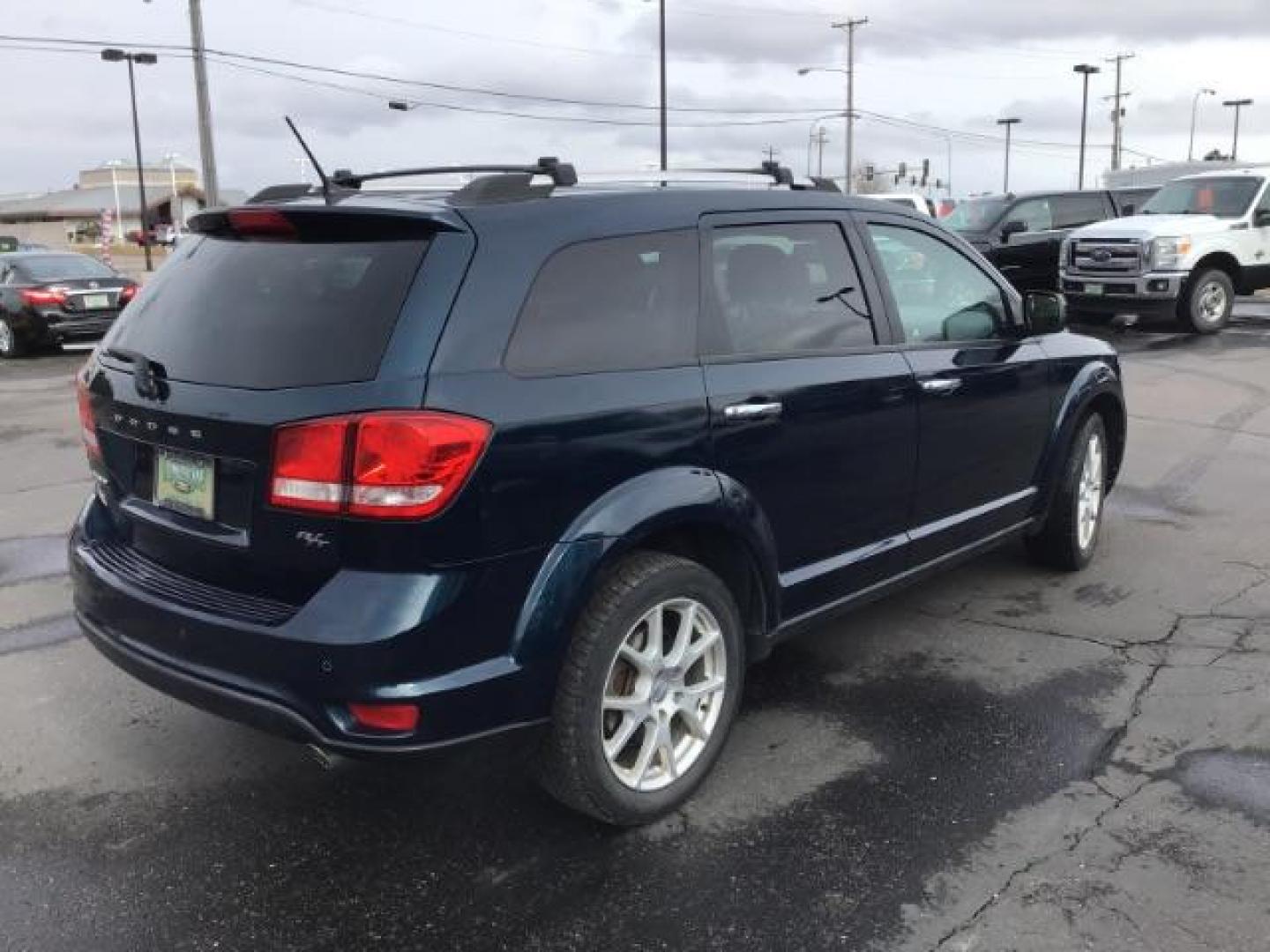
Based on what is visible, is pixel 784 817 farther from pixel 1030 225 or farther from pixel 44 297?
pixel 1030 225

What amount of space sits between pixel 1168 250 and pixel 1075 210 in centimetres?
479

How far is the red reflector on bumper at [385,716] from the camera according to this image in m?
2.70

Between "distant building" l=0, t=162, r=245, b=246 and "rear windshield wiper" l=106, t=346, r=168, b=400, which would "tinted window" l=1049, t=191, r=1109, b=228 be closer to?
"rear windshield wiper" l=106, t=346, r=168, b=400

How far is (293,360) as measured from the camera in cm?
285

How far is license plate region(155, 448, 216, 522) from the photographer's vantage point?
2.94m

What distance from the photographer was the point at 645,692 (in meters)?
3.20

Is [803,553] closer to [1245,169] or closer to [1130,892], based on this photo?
[1130,892]

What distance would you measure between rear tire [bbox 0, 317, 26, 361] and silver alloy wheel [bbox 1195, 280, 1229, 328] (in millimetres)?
15998

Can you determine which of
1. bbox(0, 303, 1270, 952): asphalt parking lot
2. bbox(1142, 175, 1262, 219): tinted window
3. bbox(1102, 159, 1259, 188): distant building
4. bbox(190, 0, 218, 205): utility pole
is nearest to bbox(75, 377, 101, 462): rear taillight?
bbox(0, 303, 1270, 952): asphalt parking lot

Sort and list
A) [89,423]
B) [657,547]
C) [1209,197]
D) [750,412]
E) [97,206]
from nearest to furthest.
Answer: [657,547] < [750,412] < [89,423] < [1209,197] < [97,206]

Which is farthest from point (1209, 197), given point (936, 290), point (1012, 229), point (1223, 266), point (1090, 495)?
point (936, 290)

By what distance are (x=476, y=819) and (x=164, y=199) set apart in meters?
93.4

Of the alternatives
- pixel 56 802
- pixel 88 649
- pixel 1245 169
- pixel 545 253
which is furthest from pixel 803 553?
pixel 1245 169

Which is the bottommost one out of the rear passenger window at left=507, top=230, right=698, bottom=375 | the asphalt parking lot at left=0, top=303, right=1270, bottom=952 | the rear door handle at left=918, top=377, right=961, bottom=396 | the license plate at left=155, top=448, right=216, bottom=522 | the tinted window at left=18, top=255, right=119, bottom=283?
the asphalt parking lot at left=0, top=303, right=1270, bottom=952
